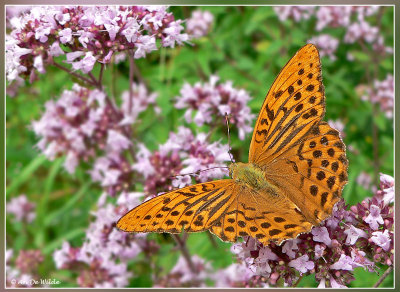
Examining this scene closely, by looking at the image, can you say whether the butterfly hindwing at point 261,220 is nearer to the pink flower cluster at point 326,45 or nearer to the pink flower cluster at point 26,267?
the pink flower cluster at point 26,267

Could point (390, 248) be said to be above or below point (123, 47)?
below

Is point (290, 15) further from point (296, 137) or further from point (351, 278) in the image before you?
point (351, 278)

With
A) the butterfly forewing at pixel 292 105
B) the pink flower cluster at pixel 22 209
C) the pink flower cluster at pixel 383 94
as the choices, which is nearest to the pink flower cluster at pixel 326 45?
the pink flower cluster at pixel 383 94

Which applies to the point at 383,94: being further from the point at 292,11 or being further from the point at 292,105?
the point at 292,105

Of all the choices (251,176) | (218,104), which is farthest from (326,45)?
(251,176)

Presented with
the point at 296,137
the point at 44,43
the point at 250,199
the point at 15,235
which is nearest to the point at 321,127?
the point at 296,137

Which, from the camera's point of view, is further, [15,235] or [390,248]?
[15,235]
